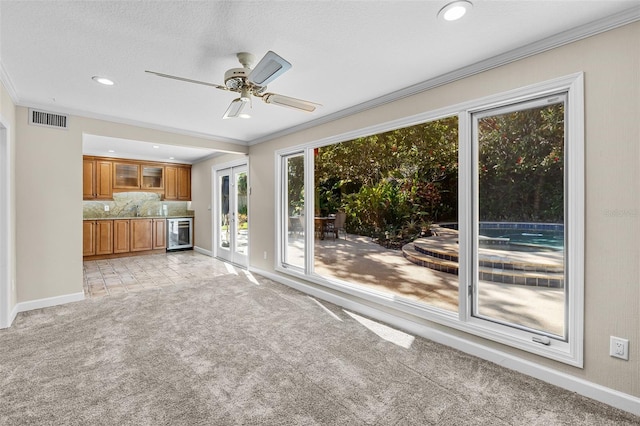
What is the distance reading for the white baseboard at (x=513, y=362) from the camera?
1874mm

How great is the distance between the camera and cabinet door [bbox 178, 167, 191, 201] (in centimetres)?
765

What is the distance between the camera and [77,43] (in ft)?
7.01

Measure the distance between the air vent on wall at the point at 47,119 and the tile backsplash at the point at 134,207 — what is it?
12.4 ft

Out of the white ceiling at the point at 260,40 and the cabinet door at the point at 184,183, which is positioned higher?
the white ceiling at the point at 260,40

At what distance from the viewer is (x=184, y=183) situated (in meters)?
7.72

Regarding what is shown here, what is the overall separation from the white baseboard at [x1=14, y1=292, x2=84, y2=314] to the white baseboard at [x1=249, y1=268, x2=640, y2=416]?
11.0 feet

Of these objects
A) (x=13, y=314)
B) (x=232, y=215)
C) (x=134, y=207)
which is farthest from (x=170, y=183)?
(x=13, y=314)

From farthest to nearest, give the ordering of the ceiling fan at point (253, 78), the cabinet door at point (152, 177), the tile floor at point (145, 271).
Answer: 1. the cabinet door at point (152, 177)
2. the tile floor at point (145, 271)
3. the ceiling fan at point (253, 78)

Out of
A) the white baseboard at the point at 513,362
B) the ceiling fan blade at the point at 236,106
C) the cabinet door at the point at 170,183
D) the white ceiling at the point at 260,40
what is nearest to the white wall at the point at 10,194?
the white ceiling at the point at 260,40

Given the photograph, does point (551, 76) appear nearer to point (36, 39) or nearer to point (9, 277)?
point (36, 39)

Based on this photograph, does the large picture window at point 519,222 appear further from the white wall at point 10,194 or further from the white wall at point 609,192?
the white wall at point 10,194

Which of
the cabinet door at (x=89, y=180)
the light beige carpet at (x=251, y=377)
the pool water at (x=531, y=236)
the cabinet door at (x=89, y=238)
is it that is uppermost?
the cabinet door at (x=89, y=180)

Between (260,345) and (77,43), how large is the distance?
8.87ft

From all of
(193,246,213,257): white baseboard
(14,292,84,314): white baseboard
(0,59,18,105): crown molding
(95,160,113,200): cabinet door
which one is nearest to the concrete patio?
(193,246,213,257): white baseboard
